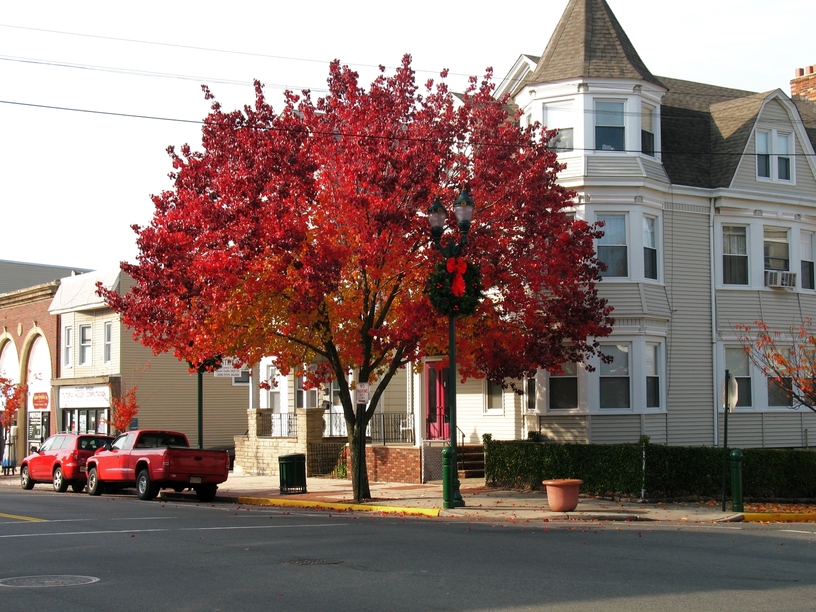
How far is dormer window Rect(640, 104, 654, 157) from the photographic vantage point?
86.4ft

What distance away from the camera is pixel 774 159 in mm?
28250

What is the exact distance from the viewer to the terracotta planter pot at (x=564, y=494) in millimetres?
19469

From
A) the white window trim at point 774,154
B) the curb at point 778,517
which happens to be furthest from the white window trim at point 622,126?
the curb at point 778,517

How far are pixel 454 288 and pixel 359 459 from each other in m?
5.29

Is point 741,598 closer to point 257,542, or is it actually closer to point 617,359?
point 257,542

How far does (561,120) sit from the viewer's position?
1024 inches

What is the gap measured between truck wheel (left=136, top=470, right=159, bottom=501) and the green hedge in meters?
10.2

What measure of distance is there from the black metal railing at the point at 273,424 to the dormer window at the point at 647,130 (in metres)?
14.9

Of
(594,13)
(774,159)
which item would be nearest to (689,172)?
(774,159)

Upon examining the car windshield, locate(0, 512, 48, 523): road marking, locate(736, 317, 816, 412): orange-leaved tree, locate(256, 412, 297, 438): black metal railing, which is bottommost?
locate(0, 512, 48, 523): road marking

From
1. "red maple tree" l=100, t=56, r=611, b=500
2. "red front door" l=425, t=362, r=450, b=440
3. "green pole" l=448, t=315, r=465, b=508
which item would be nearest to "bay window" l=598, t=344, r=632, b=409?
"red maple tree" l=100, t=56, r=611, b=500

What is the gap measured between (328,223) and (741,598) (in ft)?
42.7

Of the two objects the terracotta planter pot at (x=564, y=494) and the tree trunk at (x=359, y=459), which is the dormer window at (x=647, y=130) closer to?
the terracotta planter pot at (x=564, y=494)

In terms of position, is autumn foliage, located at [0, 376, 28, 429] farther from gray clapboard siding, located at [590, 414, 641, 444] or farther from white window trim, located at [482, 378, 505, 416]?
gray clapboard siding, located at [590, 414, 641, 444]
